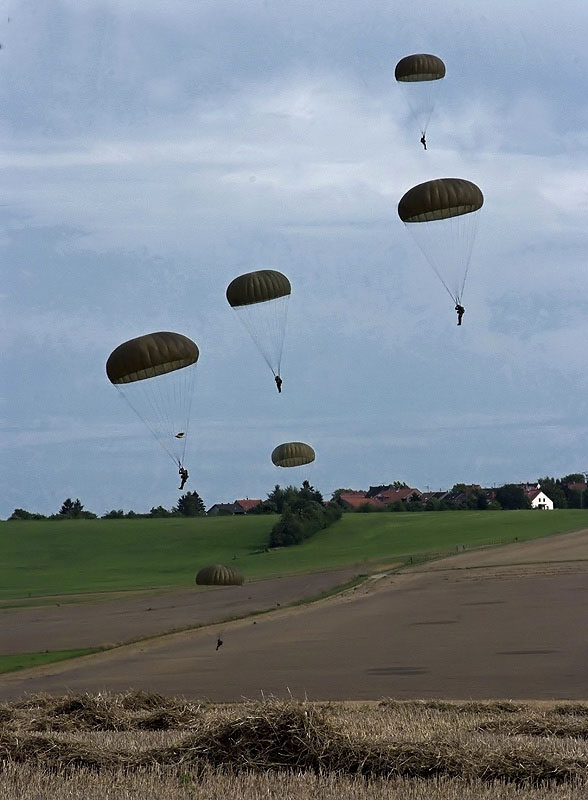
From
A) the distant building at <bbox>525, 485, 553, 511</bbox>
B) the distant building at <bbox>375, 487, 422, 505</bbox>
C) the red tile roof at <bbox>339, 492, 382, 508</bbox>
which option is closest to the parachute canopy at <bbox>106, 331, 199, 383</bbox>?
the red tile roof at <bbox>339, 492, 382, 508</bbox>

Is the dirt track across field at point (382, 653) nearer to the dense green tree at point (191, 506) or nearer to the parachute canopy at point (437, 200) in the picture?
the parachute canopy at point (437, 200)

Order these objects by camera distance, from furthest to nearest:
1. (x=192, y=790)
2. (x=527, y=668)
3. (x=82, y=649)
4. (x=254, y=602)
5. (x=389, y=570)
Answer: (x=389, y=570), (x=254, y=602), (x=82, y=649), (x=527, y=668), (x=192, y=790)

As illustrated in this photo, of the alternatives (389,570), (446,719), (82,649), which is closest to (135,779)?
(446,719)

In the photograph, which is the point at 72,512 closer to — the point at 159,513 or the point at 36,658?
the point at 159,513

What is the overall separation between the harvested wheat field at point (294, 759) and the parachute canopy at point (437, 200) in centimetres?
2169

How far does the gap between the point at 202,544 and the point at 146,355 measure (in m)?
85.0

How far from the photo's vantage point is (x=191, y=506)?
16312 cm

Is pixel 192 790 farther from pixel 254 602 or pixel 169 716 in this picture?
pixel 254 602

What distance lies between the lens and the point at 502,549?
82.2 metres

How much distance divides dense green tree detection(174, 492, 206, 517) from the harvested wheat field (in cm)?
14768

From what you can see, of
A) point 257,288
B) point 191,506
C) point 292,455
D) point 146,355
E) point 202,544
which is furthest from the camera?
point 191,506

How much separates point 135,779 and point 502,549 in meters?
72.9

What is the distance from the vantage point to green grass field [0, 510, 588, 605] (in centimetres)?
8762

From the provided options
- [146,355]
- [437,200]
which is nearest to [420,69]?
[437,200]
